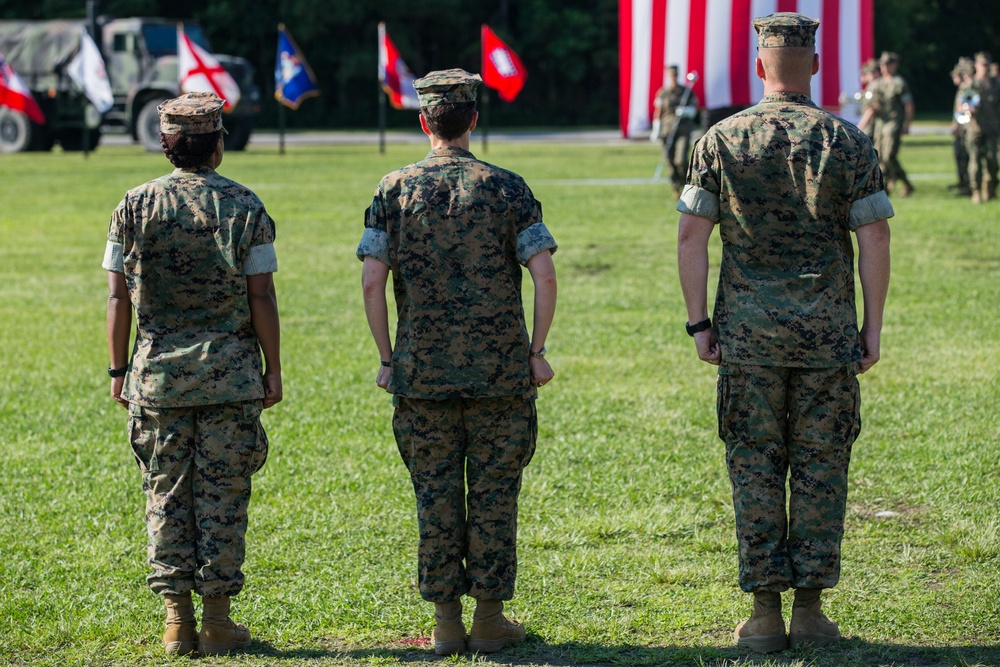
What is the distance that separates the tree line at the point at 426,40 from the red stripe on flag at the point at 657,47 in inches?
1492

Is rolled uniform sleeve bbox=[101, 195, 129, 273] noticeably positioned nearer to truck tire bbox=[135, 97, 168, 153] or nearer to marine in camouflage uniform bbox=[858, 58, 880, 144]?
marine in camouflage uniform bbox=[858, 58, 880, 144]

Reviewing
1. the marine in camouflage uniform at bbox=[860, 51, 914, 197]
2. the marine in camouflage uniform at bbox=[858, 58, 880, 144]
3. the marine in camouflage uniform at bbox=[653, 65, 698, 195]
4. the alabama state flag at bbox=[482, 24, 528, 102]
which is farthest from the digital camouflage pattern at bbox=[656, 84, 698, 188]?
the alabama state flag at bbox=[482, 24, 528, 102]

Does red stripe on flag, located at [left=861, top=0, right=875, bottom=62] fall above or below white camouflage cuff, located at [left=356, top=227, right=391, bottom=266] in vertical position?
above

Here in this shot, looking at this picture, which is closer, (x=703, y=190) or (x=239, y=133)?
(x=703, y=190)

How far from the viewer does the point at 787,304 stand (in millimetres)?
3859

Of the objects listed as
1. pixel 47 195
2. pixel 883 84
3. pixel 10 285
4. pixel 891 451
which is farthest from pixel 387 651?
pixel 47 195

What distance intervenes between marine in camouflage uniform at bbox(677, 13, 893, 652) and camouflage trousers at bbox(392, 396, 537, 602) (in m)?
0.65

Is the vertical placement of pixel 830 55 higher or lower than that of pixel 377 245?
higher

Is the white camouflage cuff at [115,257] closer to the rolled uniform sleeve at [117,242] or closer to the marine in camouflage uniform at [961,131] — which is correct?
the rolled uniform sleeve at [117,242]

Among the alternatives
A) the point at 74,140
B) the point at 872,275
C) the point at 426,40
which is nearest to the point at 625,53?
the point at 872,275

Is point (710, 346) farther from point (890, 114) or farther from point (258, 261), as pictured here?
point (890, 114)

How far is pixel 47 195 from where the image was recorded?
2030cm

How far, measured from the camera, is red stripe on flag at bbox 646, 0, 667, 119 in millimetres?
11570

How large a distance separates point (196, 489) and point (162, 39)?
29762 millimetres
